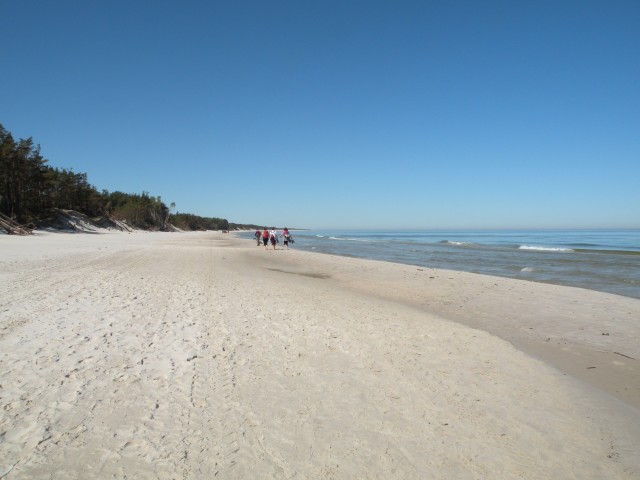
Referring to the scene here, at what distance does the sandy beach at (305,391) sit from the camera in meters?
3.03

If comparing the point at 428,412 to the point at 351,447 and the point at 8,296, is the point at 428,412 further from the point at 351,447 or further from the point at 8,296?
the point at 8,296

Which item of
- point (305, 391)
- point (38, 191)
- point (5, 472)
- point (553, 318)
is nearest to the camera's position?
point (5, 472)

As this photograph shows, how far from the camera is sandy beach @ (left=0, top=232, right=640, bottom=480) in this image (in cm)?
303

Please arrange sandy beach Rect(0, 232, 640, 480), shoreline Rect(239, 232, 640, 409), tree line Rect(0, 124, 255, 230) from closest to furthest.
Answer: sandy beach Rect(0, 232, 640, 480) → shoreline Rect(239, 232, 640, 409) → tree line Rect(0, 124, 255, 230)

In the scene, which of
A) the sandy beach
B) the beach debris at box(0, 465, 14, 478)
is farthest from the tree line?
the beach debris at box(0, 465, 14, 478)

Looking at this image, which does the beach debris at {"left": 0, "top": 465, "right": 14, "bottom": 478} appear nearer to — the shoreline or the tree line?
the shoreline

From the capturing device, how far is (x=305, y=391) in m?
4.26

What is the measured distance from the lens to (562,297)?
11016 millimetres

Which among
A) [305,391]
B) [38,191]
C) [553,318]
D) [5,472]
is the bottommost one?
[553,318]

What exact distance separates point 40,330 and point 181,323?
7.37 feet

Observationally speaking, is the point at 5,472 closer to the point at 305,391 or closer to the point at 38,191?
the point at 305,391

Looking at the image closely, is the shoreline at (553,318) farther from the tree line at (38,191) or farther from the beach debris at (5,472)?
the tree line at (38,191)

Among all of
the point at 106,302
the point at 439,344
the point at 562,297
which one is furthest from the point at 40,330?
the point at 562,297

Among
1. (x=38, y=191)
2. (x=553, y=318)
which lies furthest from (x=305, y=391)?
(x=38, y=191)
